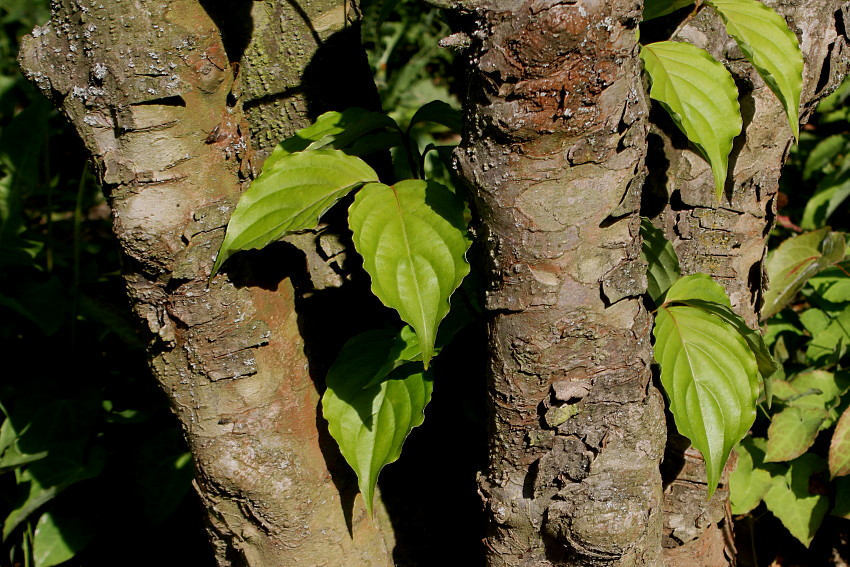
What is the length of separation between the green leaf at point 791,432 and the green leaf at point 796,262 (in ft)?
0.88

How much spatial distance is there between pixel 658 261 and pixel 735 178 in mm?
210

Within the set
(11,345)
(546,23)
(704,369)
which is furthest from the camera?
(11,345)

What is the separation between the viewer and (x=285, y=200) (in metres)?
1.03

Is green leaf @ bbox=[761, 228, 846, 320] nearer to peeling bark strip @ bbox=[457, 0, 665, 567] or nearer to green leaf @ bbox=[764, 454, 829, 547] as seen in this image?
green leaf @ bbox=[764, 454, 829, 547]

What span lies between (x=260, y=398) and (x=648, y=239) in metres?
0.74

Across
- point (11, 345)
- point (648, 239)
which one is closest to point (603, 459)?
point (648, 239)

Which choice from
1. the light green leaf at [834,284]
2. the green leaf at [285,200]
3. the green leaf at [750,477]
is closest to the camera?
the green leaf at [285,200]

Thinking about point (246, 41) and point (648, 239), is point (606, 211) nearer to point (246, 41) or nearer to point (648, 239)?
point (648, 239)

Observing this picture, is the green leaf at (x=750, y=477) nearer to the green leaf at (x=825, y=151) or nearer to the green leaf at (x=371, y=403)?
the green leaf at (x=371, y=403)

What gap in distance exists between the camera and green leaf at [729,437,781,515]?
1733mm

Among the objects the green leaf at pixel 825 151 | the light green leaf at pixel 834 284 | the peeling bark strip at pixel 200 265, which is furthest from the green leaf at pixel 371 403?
the green leaf at pixel 825 151

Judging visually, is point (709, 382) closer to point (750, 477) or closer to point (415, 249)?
point (415, 249)

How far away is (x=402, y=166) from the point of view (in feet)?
6.24

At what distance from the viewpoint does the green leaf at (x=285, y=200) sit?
101cm
